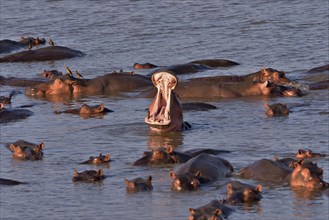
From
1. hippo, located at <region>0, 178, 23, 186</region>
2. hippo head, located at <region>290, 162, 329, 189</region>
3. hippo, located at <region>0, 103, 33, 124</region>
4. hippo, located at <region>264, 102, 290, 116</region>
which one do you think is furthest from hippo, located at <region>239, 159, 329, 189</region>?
hippo, located at <region>0, 103, 33, 124</region>

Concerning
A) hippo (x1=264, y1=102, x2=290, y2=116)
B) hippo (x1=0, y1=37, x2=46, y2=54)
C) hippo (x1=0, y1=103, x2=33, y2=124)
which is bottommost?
hippo (x1=0, y1=103, x2=33, y2=124)

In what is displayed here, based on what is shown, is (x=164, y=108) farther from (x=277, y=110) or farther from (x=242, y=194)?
(x=242, y=194)

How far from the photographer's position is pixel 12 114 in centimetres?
1190

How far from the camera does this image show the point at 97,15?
20516mm

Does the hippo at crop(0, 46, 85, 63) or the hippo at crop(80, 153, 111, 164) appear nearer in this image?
the hippo at crop(80, 153, 111, 164)

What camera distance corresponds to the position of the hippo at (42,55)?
16375 millimetres

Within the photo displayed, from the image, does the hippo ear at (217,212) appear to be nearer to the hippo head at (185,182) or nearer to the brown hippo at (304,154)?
the hippo head at (185,182)

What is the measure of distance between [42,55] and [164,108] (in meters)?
5.97

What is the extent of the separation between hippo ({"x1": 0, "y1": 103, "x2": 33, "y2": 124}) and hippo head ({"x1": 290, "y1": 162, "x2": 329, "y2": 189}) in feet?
13.7

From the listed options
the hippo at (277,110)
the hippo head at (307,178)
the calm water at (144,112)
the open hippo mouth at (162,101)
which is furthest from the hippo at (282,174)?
the hippo at (277,110)

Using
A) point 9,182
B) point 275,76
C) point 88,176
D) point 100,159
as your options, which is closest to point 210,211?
point 88,176

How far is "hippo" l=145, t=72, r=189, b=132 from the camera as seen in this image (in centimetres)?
1066

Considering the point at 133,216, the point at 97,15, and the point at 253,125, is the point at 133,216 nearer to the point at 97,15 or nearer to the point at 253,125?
the point at 253,125

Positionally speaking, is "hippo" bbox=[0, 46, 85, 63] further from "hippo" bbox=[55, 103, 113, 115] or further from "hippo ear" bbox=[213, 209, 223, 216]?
"hippo ear" bbox=[213, 209, 223, 216]
